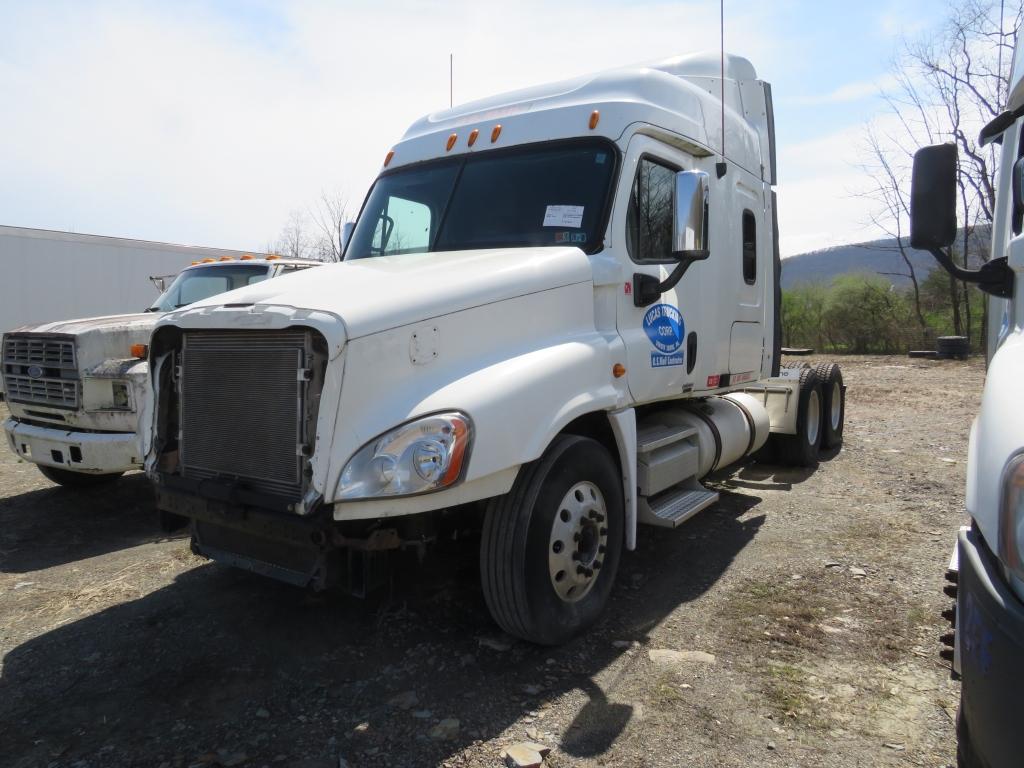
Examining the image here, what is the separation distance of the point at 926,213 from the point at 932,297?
27.4 metres

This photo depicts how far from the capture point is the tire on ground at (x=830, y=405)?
8.18m

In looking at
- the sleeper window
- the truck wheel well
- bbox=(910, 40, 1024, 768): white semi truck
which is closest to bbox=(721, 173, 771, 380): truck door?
the sleeper window

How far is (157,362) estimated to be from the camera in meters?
3.65

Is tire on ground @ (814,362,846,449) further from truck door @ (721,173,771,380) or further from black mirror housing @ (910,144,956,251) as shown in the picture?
black mirror housing @ (910,144,956,251)

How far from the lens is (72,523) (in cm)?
582

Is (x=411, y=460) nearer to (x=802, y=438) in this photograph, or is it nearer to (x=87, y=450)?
(x=87, y=450)

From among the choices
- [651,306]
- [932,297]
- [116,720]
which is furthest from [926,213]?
[932,297]

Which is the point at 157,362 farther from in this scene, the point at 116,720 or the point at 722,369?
the point at 722,369

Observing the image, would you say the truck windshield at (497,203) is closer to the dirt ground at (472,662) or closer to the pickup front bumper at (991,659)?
the dirt ground at (472,662)

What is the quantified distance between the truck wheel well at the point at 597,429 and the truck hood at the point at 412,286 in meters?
0.77

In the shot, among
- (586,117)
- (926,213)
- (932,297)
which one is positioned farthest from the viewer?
(932,297)

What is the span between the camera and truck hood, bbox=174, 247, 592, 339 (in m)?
3.08

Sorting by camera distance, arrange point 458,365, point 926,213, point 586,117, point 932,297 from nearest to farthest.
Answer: point 926,213, point 458,365, point 586,117, point 932,297

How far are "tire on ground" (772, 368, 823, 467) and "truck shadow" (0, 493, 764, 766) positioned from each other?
11.2 feet
